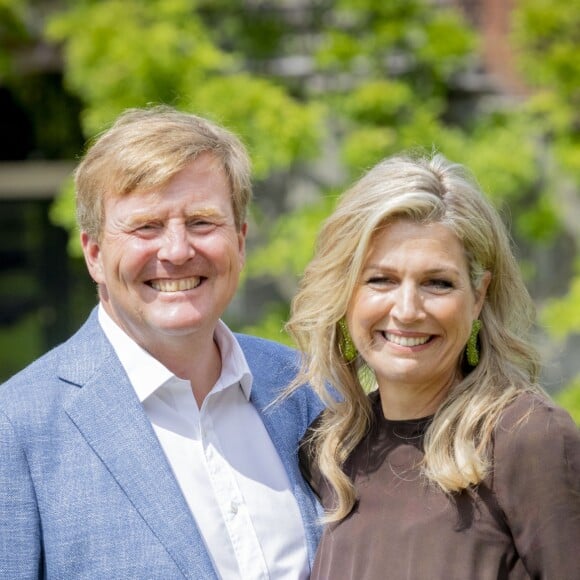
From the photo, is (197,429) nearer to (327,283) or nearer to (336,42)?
(327,283)

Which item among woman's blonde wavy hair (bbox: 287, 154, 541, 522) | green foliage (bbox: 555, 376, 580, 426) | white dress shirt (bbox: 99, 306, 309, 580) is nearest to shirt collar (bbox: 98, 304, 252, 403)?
white dress shirt (bbox: 99, 306, 309, 580)

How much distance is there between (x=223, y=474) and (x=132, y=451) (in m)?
0.25

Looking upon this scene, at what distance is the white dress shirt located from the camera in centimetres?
247

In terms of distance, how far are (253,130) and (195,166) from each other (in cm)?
425

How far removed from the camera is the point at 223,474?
2.54 meters

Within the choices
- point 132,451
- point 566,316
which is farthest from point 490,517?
point 566,316

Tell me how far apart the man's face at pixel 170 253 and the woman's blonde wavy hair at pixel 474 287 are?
0.25 metres

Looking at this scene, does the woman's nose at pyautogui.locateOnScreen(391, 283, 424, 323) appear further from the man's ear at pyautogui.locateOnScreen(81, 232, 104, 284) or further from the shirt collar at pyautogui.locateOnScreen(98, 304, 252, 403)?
the man's ear at pyautogui.locateOnScreen(81, 232, 104, 284)

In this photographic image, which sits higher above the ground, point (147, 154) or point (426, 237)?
point (147, 154)

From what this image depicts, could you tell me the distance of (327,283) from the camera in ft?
8.34

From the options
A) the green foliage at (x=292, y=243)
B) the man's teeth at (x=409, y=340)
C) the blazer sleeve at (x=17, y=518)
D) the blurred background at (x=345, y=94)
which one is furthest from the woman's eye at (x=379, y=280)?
the green foliage at (x=292, y=243)

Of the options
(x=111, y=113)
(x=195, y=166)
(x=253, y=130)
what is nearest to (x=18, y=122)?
(x=111, y=113)

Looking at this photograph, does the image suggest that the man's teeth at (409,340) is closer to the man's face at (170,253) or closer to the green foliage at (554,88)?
the man's face at (170,253)

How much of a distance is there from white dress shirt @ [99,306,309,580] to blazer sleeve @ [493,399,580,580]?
1.96 ft
